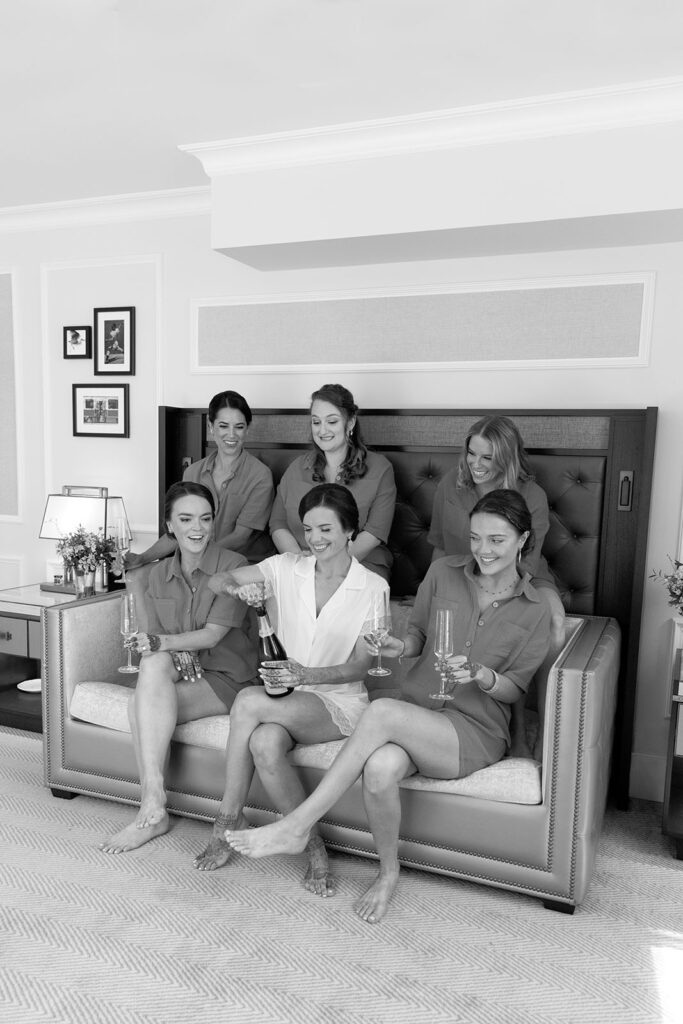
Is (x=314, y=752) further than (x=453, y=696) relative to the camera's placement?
Yes

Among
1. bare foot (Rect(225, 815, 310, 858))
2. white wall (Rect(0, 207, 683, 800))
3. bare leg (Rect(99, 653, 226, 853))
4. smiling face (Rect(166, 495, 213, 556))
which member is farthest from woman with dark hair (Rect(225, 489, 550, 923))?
white wall (Rect(0, 207, 683, 800))

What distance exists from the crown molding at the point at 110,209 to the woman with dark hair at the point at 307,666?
6.86ft

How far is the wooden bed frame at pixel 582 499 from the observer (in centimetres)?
308

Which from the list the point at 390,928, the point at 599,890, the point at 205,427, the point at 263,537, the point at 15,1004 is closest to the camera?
the point at 15,1004

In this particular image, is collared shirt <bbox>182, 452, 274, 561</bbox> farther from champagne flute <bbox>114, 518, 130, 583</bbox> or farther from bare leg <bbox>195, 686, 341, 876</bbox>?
bare leg <bbox>195, 686, 341, 876</bbox>

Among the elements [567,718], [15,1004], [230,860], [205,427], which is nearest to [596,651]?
[567,718]

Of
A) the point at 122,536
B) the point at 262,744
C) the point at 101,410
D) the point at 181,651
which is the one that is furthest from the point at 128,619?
the point at 101,410

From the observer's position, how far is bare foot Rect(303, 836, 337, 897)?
241cm

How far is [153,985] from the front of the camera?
2.01 metres

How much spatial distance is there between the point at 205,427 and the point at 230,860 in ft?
6.74

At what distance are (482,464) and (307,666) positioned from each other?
1.02 meters

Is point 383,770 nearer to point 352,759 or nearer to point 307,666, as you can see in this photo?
point 352,759

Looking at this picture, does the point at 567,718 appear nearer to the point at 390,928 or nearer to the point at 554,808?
the point at 554,808

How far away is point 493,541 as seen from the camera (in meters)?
2.48
